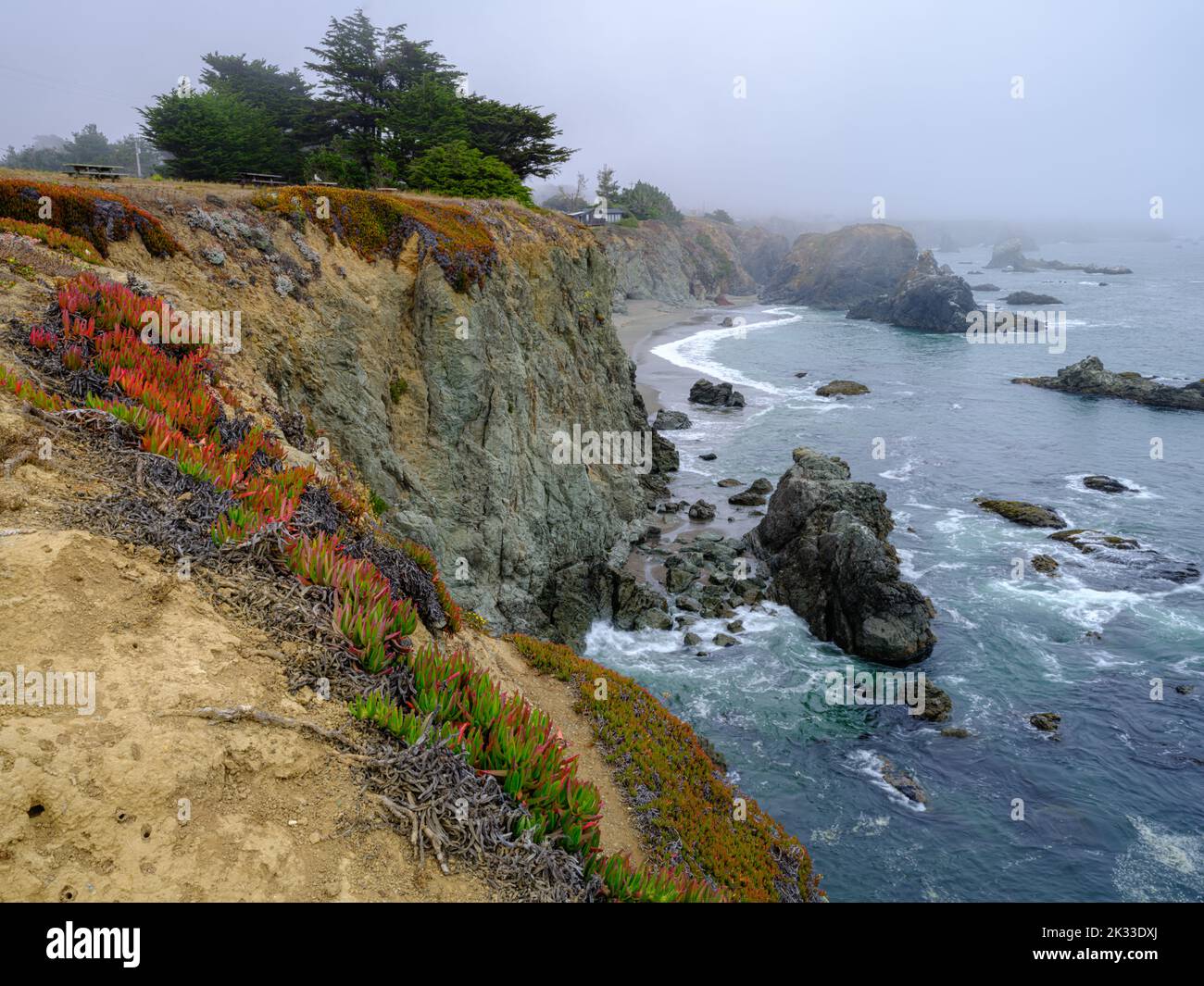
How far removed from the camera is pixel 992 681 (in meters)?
25.2

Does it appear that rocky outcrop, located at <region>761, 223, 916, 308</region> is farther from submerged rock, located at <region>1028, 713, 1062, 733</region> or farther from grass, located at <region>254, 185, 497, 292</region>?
submerged rock, located at <region>1028, 713, 1062, 733</region>

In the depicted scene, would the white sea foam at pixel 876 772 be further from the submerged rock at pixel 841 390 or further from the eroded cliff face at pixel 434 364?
the submerged rock at pixel 841 390

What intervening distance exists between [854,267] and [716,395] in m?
99.9

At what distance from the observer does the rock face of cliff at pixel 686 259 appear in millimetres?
118312

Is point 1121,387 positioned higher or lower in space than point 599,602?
higher

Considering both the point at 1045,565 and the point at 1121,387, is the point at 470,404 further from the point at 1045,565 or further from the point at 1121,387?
the point at 1121,387

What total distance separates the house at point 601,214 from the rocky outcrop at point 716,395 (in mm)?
52666

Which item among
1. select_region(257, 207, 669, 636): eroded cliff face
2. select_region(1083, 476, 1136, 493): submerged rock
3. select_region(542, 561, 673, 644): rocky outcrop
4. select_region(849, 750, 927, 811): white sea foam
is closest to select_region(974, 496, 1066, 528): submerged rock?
select_region(1083, 476, 1136, 493): submerged rock

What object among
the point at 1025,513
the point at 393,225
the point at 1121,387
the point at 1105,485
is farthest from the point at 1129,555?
the point at 1121,387

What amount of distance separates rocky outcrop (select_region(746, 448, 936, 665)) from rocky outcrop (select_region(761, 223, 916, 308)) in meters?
117

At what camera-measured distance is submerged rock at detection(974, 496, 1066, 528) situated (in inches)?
1496
